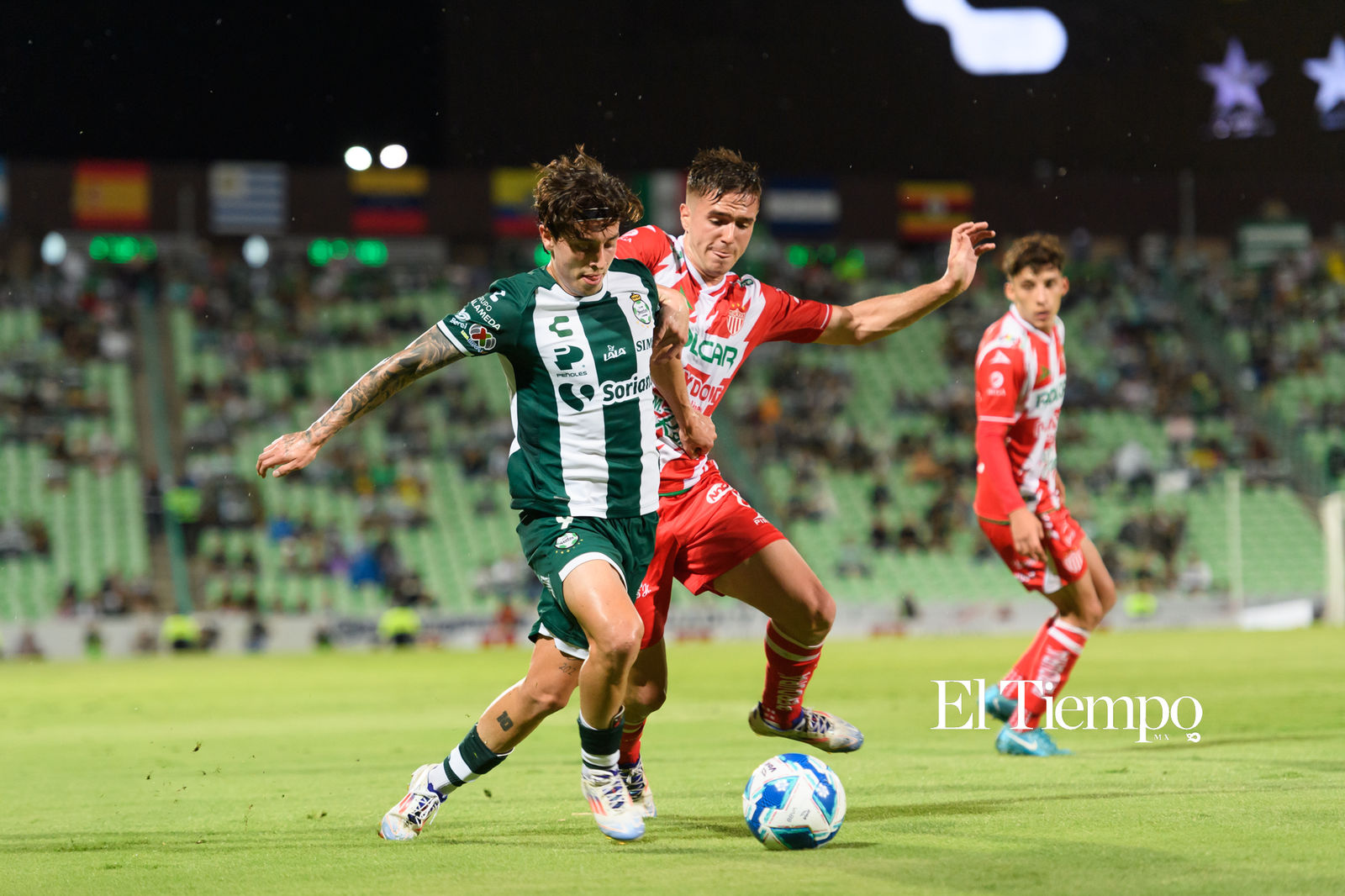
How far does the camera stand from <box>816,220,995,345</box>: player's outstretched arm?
20.8 feet

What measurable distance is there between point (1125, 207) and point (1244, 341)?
5.77m

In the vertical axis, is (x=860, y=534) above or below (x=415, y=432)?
below

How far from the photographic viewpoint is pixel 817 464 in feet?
98.5

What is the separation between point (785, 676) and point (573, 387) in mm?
1919

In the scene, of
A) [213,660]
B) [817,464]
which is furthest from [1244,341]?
[213,660]

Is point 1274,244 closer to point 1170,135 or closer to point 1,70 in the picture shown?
point 1170,135

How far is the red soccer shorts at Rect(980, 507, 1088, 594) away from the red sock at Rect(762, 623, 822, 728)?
1872 mm

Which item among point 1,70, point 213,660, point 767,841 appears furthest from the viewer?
point 213,660

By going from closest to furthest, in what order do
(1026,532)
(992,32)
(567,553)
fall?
Result: 1. (567,553)
2. (1026,532)
3. (992,32)

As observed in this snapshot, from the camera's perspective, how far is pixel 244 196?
34.3 metres

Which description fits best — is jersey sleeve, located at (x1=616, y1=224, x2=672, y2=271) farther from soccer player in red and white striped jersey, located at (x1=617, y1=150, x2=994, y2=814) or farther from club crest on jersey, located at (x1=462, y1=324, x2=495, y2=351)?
club crest on jersey, located at (x1=462, y1=324, x2=495, y2=351)

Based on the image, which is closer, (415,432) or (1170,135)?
(415,432)

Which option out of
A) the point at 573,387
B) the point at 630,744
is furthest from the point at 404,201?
the point at 573,387

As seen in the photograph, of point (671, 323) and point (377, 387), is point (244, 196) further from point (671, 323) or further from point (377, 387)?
point (377, 387)
